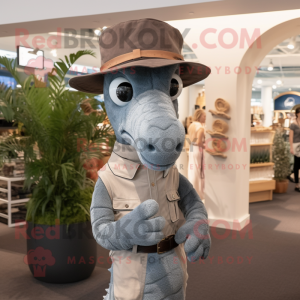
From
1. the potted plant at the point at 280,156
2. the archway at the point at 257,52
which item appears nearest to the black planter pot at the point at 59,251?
the archway at the point at 257,52

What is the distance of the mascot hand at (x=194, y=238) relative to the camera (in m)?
1.35

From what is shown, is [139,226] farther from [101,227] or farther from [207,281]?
[207,281]

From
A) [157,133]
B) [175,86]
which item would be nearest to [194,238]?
[157,133]

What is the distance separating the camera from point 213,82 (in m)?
4.57

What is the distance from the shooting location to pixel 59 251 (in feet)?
9.96

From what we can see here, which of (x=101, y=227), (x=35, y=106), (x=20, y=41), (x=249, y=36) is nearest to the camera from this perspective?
(x=101, y=227)

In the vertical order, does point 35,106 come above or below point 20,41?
below

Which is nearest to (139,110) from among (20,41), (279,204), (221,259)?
(221,259)

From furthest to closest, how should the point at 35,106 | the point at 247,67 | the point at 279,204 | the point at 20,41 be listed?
the point at 20,41 → the point at 279,204 → the point at 247,67 → the point at 35,106

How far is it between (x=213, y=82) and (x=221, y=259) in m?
2.15

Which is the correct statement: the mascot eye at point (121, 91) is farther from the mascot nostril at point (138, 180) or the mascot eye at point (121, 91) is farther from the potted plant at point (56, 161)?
the potted plant at point (56, 161)

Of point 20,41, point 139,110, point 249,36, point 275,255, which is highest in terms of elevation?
point 20,41

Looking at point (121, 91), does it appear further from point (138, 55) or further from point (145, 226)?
point (145, 226)

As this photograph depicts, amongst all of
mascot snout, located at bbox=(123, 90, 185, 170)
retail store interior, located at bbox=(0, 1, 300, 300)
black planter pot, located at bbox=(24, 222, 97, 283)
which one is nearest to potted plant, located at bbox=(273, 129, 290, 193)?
retail store interior, located at bbox=(0, 1, 300, 300)
